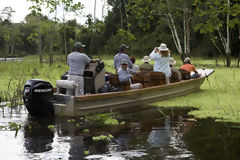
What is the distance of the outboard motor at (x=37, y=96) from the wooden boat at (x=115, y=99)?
0.84 feet

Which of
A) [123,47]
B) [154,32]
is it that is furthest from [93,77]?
[154,32]

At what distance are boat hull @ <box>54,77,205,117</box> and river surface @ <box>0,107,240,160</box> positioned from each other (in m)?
0.30

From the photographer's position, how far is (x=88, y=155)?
229 inches

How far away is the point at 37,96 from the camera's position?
8.48 metres

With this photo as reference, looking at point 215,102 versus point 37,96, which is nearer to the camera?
point 37,96

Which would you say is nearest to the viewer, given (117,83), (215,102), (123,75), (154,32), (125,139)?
(125,139)

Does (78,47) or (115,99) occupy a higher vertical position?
(78,47)

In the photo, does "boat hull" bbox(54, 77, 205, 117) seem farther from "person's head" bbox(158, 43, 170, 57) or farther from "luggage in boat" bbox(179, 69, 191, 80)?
"person's head" bbox(158, 43, 170, 57)

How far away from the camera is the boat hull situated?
28.8 ft

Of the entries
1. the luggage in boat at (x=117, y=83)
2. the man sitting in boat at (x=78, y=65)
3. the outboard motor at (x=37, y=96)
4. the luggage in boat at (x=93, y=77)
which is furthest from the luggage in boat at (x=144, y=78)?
the outboard motor at (x=37, y=96)

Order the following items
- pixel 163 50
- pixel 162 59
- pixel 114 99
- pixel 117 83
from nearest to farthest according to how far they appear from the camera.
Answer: pixel 114 99, pixel 117 83, pixel 163 50, pixel 162 59

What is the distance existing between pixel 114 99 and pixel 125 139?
286 cm

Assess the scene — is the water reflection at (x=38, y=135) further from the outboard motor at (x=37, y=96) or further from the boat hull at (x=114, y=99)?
the boat hull at (x=114, y=99)

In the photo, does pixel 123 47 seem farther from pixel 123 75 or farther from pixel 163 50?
pixel 123 75
